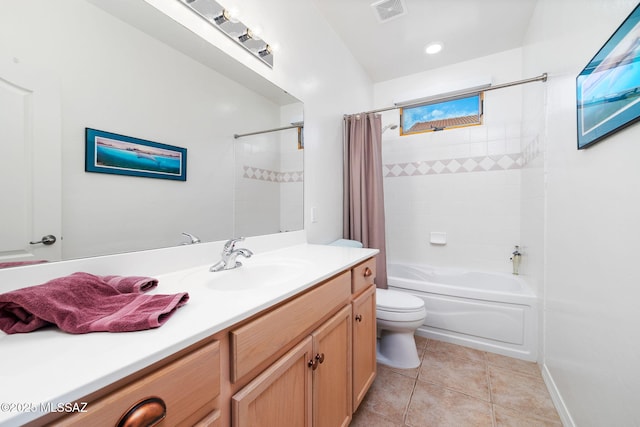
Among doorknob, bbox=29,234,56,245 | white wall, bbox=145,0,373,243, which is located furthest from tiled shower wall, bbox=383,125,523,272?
doorknob, bbox=29,234,56,245

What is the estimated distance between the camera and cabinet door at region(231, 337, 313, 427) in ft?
2.07

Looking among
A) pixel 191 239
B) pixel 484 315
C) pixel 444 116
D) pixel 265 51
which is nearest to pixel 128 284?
pixel 191 239

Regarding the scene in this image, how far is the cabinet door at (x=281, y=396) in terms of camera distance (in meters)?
0.63

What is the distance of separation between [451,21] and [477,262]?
2180 millimetres

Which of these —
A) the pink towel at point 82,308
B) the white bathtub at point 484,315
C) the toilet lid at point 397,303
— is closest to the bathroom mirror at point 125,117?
the pink towel at point 82,308

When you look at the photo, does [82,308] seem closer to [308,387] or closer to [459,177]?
[308,387]

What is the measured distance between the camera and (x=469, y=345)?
2.03 metres

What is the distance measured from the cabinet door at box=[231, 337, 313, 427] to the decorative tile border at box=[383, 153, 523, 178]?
2446 mm

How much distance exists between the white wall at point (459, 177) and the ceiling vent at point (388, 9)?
1.00m

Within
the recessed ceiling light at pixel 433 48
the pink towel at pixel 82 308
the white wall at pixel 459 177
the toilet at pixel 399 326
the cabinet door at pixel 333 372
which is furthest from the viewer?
the white wall at pixel 459 177

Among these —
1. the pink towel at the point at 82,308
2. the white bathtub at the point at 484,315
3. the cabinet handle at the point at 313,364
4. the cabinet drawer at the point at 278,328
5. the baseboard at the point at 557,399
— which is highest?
the pink towel at the point at 82,308

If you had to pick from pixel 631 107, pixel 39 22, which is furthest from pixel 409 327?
pixel 39 22

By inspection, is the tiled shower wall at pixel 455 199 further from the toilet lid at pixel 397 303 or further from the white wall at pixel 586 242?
the toilet lid at pixel 397 303

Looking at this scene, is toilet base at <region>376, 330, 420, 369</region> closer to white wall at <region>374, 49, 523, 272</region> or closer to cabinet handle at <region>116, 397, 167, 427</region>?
white wall at <region>374, 49, 523, 272</region>
